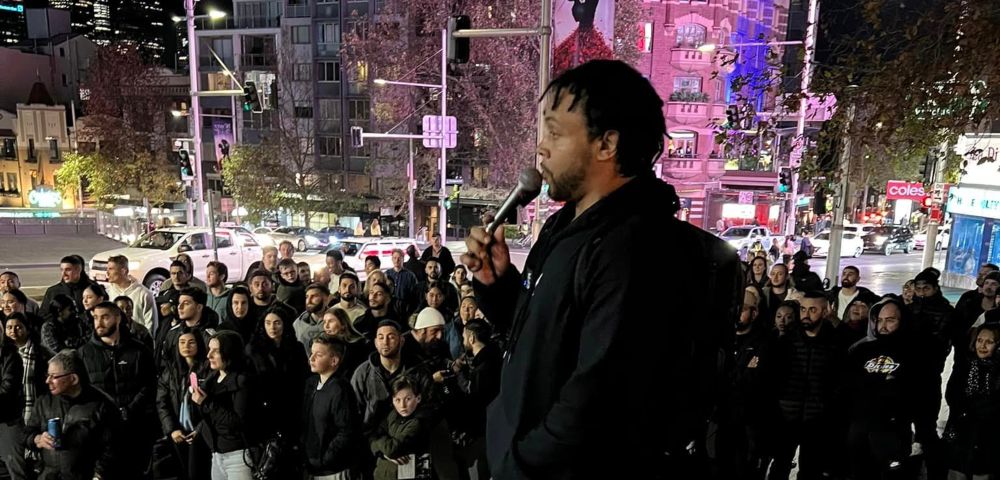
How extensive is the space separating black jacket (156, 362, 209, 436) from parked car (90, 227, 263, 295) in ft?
32.0

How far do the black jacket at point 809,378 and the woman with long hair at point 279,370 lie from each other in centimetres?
419

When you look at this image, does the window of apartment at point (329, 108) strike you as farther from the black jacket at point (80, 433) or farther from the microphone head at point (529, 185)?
the microphone head at point (529, 185)

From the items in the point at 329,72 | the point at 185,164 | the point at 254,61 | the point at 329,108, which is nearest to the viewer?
the point at 185,164

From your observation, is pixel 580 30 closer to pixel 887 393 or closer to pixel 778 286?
pixel 778 286

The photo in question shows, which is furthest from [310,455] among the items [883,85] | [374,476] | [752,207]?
[752,207]

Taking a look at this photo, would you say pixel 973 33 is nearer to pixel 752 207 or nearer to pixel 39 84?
pixel 752 207

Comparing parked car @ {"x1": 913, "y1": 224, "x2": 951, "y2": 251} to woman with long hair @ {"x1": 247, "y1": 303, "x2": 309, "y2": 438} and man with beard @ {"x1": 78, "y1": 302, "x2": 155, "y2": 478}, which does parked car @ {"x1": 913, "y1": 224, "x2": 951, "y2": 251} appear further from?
man with beard @ {"x1": 78, "y1": 302, "x2": 155, "y2": 478}

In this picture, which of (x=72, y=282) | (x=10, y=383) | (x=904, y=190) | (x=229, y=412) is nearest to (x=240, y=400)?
(x=229, y=412)

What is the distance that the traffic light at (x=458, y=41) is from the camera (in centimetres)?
1083

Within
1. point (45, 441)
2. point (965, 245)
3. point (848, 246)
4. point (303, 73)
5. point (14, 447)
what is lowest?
point (848, 246)

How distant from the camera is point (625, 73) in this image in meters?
1.60

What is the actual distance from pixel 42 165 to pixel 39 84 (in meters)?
7.33

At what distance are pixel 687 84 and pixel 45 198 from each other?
158ft

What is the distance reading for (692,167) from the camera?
36.5 metres
